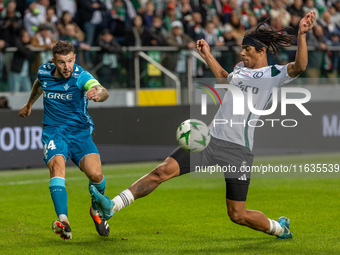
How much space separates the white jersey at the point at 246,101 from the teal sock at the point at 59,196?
5.82 feet

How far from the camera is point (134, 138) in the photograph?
44.0 feet

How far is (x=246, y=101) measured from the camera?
5.72 meters

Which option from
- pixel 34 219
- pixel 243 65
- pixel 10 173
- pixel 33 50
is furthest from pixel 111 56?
pixel 243 65

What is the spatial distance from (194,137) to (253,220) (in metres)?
1.12

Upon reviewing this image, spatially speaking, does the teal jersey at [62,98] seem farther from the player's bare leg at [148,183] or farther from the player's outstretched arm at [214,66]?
the player's outstretched arm at [214,66]

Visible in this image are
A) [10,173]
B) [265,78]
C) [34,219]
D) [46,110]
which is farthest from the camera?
[10,173]

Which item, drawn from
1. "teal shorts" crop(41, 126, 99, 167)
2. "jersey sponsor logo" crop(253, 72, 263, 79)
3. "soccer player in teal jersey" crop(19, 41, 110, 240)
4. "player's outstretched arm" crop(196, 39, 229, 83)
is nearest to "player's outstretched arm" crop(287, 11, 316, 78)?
"jersey sponsor logo" crop(253, 72, 263, 79)

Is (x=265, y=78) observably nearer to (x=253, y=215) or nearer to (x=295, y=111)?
(x=253, y=215)

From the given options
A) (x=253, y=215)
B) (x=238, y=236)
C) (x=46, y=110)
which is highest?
(x=46, y=110)

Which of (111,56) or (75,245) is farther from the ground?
(111,56)

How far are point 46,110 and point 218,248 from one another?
2.62 meters

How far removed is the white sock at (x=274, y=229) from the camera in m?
Result: 6.05

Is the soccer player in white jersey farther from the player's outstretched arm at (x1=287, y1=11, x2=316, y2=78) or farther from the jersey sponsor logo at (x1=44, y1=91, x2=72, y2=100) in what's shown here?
the jersey sponsor logo at (x1=44, y1=91, x2=72, y2=100)

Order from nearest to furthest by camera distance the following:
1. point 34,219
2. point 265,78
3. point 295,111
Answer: point 265,78, point 34,219, point 295,111
